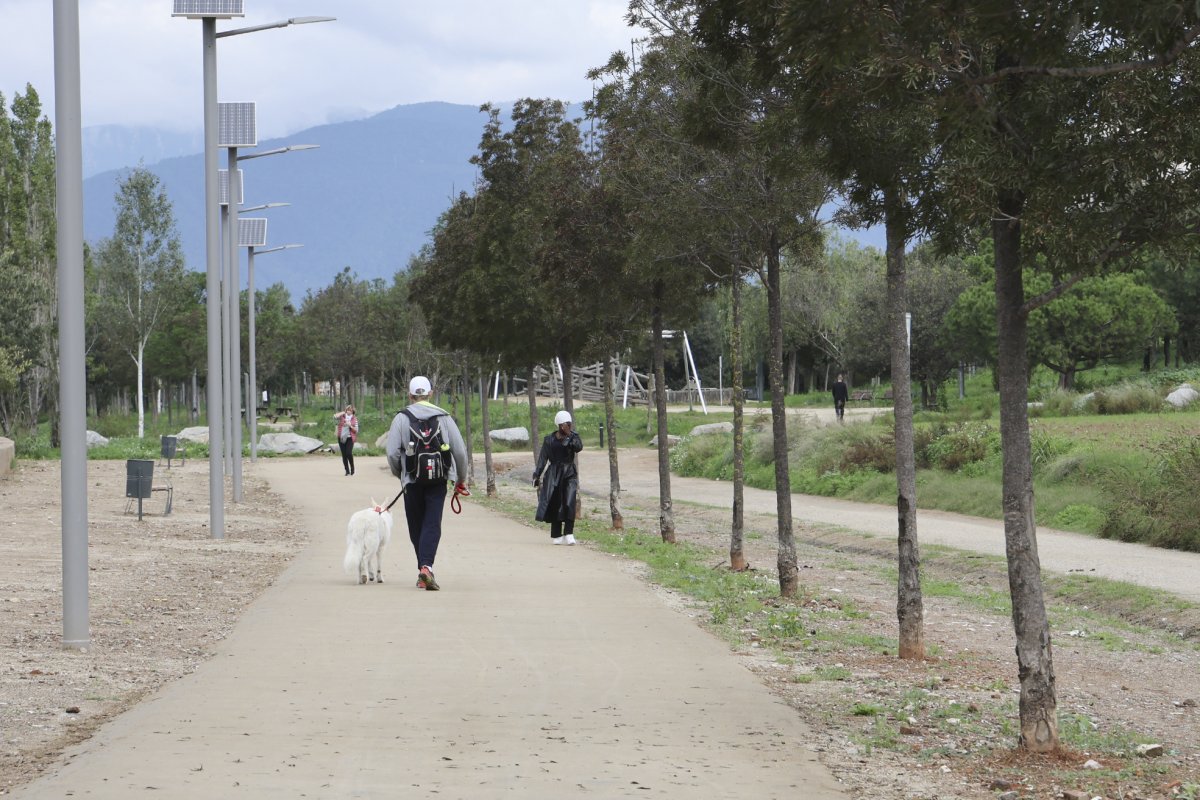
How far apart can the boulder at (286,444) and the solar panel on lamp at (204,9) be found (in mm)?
39249

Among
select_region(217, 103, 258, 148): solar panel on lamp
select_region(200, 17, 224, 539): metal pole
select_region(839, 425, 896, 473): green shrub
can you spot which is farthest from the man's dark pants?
select_region(839, 425, 896, 473): green shrub

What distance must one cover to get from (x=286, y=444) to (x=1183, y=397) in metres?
35.5

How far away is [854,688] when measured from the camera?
9250 mm

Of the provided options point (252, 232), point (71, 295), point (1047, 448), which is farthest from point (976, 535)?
point (252, 232)

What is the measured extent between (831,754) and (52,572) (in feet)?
35.0

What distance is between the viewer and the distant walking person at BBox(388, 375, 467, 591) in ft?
43.9

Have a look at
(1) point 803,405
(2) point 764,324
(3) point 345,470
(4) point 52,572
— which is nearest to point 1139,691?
(4) point 52,572

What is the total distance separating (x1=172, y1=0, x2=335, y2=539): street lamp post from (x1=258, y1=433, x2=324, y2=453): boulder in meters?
38.3

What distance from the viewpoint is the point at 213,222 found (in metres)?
21.4

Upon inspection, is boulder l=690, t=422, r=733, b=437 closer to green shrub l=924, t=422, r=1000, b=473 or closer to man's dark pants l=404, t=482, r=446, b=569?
green shrub l=924, t=422, r=1000, b=473

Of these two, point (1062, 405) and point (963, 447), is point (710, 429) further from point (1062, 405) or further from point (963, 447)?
point (963, 447)

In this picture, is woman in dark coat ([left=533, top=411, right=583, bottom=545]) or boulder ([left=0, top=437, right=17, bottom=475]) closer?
woman in dark coat ([left=533, top=411, right=583, bottom=545])

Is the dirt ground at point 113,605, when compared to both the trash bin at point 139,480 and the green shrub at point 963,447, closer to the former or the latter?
the trash bin at point 139,480

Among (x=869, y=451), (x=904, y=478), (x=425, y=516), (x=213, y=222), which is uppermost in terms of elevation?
(x=213, y=222)
